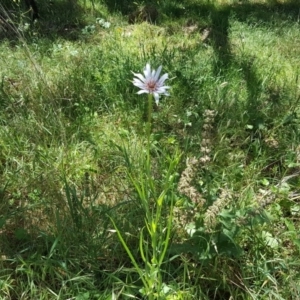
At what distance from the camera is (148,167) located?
1345mm

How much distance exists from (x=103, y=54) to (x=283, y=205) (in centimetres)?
198

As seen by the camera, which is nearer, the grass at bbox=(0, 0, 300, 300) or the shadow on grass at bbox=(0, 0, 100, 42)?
the grass at bbox=(0, 0, 300, 300)

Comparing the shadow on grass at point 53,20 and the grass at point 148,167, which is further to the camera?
the shadow on grass at point 53,20

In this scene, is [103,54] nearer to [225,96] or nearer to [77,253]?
[225,96]

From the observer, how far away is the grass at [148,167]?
66.2 inches

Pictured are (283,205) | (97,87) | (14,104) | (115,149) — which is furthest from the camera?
(97,87)

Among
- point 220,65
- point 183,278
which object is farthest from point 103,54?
point 183,278

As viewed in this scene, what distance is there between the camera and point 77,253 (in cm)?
178

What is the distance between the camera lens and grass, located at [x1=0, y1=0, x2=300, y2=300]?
168cm

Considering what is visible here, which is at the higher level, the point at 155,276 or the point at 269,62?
the point at 155,276

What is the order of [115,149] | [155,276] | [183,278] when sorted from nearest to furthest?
[155,276]
[183,278]
[115,149]

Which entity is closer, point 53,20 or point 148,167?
point 148,167

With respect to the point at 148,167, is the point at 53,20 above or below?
below

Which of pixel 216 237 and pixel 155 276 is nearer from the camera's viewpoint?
pixel 155 276
